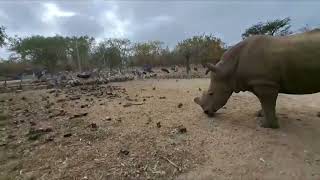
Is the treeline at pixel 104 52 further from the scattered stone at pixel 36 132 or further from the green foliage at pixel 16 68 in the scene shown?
the scattered stone at pixel 36 132

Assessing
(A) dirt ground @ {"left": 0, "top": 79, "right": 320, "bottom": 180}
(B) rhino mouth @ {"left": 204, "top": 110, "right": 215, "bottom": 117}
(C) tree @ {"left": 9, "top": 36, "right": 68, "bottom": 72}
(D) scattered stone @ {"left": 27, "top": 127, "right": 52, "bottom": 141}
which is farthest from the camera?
(C) tree @ {"left": 9, "top": 36, "right": 68, "bottom": 72}

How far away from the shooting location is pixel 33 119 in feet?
30.5

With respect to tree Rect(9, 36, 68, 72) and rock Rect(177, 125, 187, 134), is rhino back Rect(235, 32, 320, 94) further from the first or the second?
tree Rect(9, 36, 68, 72)

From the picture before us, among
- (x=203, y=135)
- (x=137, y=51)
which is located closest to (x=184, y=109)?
(x=203, y=135)

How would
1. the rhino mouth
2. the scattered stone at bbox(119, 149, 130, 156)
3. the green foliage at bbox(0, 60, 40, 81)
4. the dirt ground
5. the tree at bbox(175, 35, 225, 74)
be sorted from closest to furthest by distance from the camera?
the dirt ground < the scattered stone at bbox(119, 149, 130, 156) < the rhino mouth < the tree at bbox(175, 35, 225, 74) < the green foliage at bbox(0, 60, 40, 81)

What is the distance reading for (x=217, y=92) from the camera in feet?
25.4

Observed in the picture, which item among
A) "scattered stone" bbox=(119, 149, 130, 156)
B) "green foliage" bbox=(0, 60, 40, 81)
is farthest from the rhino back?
"green foliage" bbox=(0, 60, 40, 81)

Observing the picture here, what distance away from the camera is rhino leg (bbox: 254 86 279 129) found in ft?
23.0

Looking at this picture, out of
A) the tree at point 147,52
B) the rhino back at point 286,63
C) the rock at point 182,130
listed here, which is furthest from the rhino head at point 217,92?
the tree at point 147,52

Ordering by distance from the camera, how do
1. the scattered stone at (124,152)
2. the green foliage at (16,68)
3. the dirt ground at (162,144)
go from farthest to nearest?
the green foliage at (16,68)
the scattered stone at (124,152)
the dirt ground at (162,144)

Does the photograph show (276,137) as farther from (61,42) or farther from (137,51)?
(61,42)

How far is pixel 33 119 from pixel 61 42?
133ft

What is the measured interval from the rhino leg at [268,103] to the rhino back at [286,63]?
16cm

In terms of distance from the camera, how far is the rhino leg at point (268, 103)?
23.0 feet
